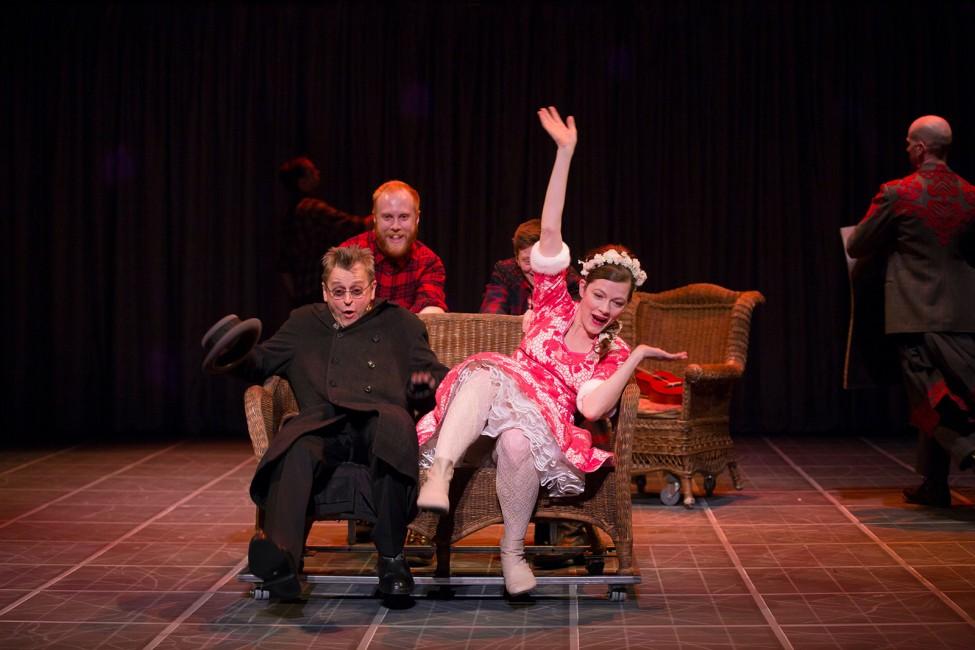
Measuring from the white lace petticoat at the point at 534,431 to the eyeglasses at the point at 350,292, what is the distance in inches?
19.9

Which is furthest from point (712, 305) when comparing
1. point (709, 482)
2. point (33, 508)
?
point (33, 508)

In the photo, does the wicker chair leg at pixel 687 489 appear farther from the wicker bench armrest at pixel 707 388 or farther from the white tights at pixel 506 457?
the white tights at pixel 506 457

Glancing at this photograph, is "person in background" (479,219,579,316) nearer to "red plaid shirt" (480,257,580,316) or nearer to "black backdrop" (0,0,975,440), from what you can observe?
"red plaid shirt" (480,257,580,316)

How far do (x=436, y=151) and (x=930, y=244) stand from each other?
372cm

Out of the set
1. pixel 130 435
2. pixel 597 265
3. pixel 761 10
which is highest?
pixel 761 10

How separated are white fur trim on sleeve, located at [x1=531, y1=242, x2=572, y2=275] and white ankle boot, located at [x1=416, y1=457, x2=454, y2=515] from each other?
806 mm

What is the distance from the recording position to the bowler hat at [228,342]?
3.78 m

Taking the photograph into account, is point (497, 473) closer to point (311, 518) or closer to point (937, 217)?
point (311, 518)

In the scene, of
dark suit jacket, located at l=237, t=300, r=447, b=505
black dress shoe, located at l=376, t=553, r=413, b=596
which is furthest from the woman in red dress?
black dress shoe, located at l=376, t=553, r=413, b=596

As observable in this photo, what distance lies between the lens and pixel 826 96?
26.3 ft

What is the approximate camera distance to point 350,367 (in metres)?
4.15

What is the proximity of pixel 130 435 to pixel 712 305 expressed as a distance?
4133 millimetres

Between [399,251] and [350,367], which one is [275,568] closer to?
[350,367]

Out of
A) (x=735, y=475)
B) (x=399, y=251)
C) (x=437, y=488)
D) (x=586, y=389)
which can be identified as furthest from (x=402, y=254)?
(x=735, y=475)
